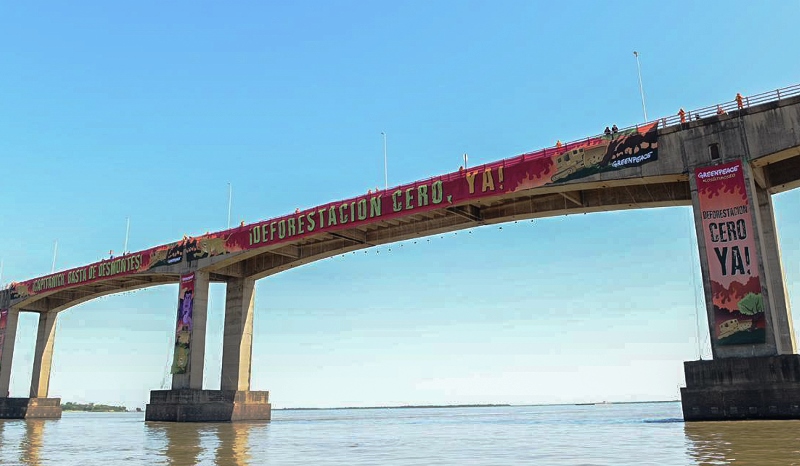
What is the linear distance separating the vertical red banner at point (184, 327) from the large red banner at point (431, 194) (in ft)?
8.96

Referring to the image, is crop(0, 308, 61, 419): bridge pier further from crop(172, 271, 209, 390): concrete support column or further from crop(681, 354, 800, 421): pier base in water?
crop(681, 354, 800, 421): pier base in water

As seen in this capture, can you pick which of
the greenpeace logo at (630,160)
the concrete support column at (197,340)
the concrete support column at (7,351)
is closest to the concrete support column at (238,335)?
the concrete support column at (197,340)

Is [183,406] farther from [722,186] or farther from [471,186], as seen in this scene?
[722,186]

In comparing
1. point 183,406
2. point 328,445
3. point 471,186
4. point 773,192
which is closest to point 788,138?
point 773,192

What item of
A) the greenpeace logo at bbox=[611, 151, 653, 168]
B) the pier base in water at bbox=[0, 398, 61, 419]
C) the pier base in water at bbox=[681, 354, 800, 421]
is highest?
the greenpeace logo at bbox=[611, 151, 653, 168]

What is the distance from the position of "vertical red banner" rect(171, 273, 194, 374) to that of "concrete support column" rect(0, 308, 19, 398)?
1472 inches

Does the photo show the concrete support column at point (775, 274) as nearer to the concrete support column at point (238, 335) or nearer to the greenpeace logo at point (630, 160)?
the greenpeace logo at point (630, 160)

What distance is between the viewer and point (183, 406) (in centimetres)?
5484

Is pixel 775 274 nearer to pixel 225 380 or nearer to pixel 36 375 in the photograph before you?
pixel 225 380

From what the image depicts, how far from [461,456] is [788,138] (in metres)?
24.8

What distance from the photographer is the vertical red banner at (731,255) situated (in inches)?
1236

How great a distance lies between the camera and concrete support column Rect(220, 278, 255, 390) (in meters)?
58.6

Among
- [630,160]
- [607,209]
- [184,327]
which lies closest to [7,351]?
[184,327]

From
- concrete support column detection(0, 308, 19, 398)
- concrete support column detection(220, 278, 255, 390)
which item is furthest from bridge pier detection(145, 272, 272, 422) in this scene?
concrete support column detection(0, 308, 19, 398)
